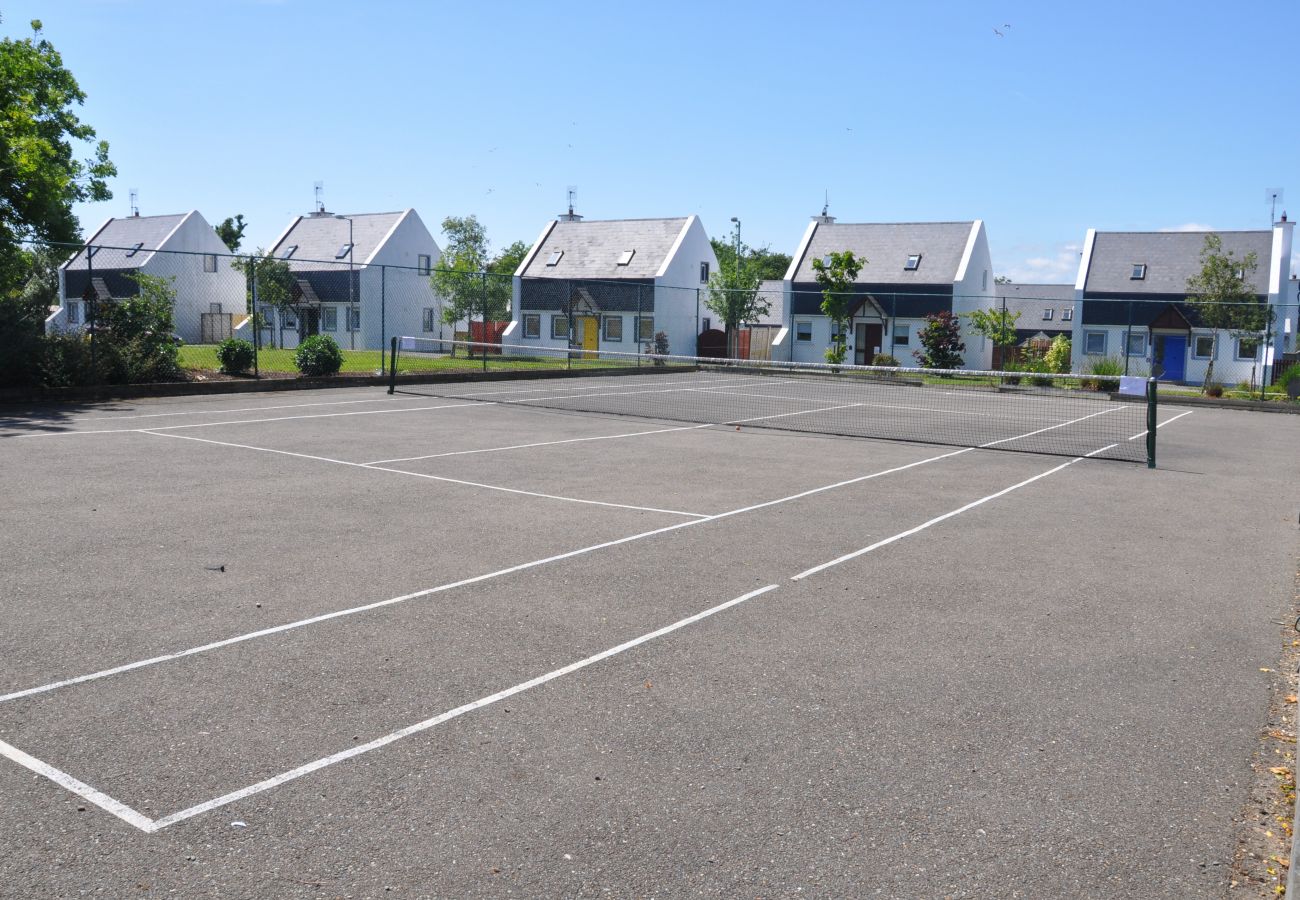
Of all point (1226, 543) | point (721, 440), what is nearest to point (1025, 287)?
point (721, 440)

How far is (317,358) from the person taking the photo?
28.3m

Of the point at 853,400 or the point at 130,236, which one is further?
the point at 130,236

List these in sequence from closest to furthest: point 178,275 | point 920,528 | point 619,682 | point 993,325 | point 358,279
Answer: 1. point 619,682
2. point 920,528
3. point 993,325
4. point 358,279
5. point 178,275

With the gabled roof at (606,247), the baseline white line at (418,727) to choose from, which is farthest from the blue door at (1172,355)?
the baseline white line at (418,727)

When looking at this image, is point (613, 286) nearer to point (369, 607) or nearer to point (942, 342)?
point (942, 342)

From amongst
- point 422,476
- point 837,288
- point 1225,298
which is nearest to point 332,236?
point 837,288

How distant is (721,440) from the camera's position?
18.5 meters

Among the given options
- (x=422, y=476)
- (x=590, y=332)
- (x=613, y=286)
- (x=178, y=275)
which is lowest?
(x=422, y=476)

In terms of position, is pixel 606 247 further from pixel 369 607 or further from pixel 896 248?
pixel 369 607

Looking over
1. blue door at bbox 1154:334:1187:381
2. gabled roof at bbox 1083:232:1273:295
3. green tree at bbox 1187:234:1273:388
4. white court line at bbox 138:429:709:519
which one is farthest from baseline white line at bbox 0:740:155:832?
gabled roof at bbox 1083:232:1273:295

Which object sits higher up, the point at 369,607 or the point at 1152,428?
the point at 1152,428

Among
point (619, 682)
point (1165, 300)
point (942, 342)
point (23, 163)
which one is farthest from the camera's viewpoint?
point (1165, 300)

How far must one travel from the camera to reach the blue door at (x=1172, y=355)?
48.9 metres

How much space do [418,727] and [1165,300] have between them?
51066mm
